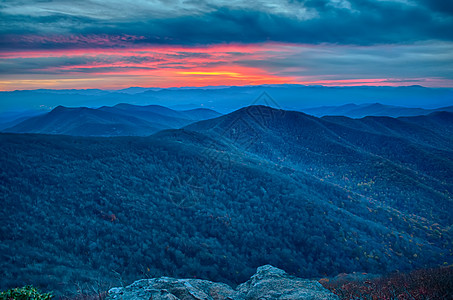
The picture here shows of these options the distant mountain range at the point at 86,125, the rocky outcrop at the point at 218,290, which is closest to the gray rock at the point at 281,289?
the rocky outcrop at the point at 218,290

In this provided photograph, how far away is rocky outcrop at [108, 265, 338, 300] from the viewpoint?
201 inches

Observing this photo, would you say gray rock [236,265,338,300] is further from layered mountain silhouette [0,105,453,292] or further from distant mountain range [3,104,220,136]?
distant mountain range [3,104,220,136]

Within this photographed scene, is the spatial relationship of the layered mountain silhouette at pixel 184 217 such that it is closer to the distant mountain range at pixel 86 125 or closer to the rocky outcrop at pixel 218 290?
the rocky outcrop at pixel 218 290

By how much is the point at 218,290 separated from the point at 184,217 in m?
14.0

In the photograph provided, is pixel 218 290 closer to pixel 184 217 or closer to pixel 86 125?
pixel 184 217

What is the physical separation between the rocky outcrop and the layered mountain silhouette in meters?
6.64

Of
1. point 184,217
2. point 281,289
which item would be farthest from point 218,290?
point 184,217

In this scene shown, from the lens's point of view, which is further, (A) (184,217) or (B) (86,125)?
(B) (86,125)

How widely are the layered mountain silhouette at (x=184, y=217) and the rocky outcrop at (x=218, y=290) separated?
21.8 feet

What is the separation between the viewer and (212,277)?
559 inches

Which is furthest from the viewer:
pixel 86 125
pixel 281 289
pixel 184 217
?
pixel 86 125

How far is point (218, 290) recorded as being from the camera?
6.07m

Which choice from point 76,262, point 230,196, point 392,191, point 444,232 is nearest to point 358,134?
point 392,191

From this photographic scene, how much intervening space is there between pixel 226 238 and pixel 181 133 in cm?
3139
